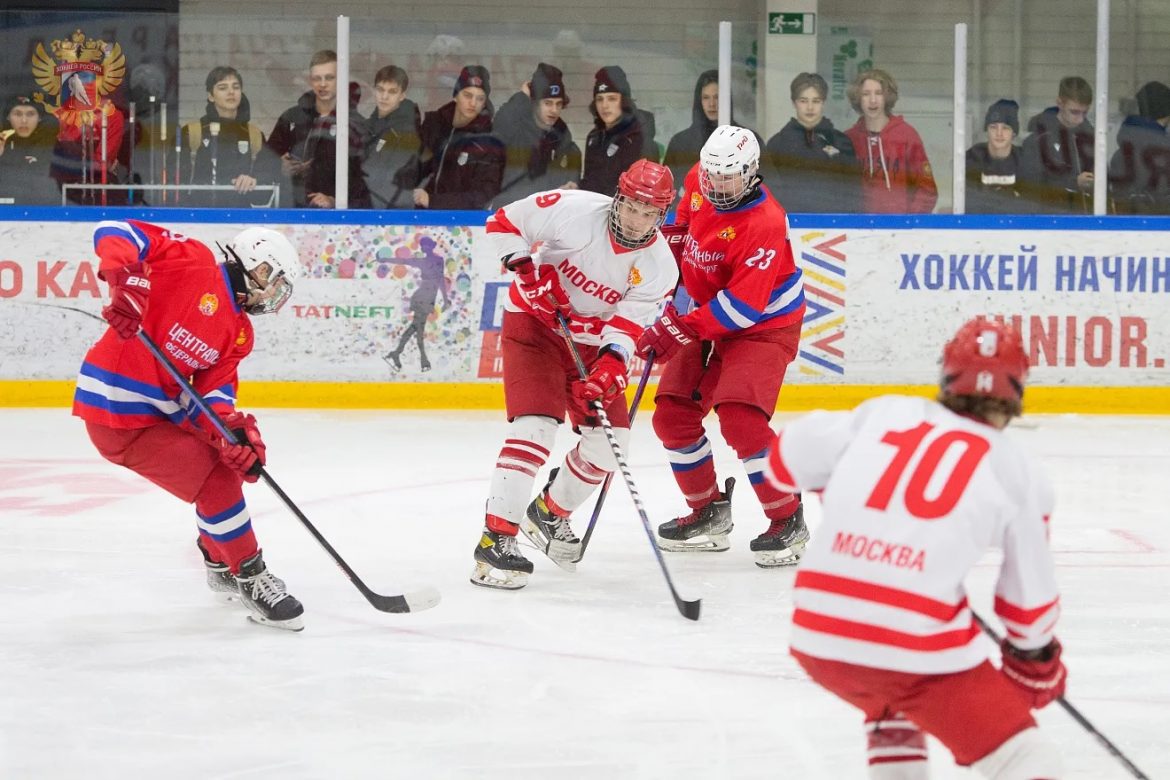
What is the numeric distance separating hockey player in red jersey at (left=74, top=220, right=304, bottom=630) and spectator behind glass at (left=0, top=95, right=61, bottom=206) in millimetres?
3865

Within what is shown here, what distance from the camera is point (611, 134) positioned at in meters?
6.99

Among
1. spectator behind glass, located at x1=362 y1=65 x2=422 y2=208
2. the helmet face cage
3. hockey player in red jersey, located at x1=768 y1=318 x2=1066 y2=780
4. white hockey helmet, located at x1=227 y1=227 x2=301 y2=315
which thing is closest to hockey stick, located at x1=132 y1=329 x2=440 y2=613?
white hockey helmet, located at x1=227 y1=227 x2=301 y2=315

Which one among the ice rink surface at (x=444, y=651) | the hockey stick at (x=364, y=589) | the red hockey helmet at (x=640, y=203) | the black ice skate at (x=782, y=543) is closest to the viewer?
the ice rink surface at (x=444, y=651)

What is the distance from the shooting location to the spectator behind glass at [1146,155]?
279 inches

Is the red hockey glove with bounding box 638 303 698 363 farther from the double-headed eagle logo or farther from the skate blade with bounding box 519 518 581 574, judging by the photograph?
the double-headed eagle logo

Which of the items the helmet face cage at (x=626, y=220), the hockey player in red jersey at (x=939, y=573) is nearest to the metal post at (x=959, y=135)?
the helmet face cage at (x=626, y=220)

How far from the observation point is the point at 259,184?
22.8ft

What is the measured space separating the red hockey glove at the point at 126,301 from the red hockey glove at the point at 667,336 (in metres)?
1.38

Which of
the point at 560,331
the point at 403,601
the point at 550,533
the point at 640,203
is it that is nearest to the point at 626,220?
the point at 640,203

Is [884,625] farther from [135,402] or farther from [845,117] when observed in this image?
[845,117]

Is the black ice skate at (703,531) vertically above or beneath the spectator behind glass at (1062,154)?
beneath

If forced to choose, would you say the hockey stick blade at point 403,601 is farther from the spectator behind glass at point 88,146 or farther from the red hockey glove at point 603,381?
the spectator behind glass at point 88,146

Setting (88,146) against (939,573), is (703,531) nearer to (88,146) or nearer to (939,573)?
(939,573)

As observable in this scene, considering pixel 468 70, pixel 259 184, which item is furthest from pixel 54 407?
pixel 468 70
